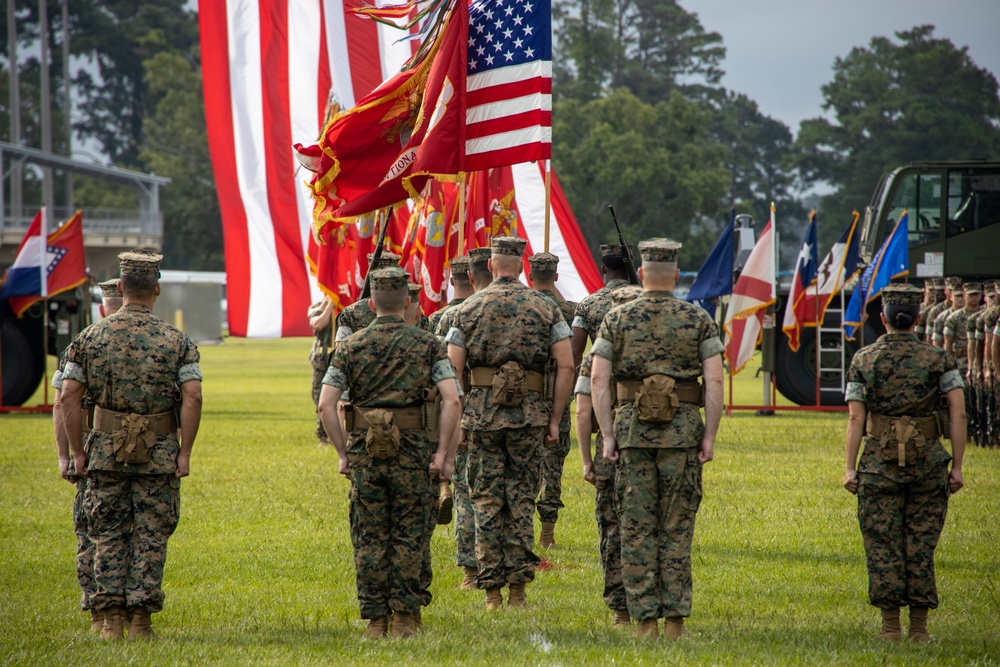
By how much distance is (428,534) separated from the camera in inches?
243

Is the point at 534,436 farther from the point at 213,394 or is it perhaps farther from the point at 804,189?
the point at 804,189

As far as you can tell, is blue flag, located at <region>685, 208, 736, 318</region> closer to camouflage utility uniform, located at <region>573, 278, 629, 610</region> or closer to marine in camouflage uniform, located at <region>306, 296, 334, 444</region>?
marine in camouflage uniform, located at <region>306, 296, 334, 444</region>

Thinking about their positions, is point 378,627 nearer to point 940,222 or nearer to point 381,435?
point 381,435

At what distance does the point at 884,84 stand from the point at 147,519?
75063 millimetres

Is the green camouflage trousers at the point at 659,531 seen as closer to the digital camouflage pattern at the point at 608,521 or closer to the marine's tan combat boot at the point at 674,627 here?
the marine's tan combat boot at the point at 674,627

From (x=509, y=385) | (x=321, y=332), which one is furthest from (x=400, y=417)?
(x=321, y=332)

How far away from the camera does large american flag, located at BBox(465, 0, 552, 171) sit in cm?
895

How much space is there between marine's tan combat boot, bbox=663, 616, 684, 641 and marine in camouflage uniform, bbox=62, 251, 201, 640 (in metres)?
2.55

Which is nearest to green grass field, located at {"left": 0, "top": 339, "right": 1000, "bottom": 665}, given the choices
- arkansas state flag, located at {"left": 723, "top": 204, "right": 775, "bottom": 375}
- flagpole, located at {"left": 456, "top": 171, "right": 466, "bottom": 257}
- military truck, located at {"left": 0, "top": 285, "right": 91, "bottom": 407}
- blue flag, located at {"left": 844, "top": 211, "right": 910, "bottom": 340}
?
flagpole, located at {"left": 456, "top": 171, "right": 466, "bottom": 257}

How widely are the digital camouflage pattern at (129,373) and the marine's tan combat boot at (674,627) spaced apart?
8.61 feet

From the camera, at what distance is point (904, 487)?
19.7 feet

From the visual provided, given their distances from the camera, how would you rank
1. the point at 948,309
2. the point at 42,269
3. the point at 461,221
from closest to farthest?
1. the point at 461,221
2. the point at 948,309
3. the point at 42,269

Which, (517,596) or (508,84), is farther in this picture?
(508,84)

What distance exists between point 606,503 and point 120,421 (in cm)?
260
